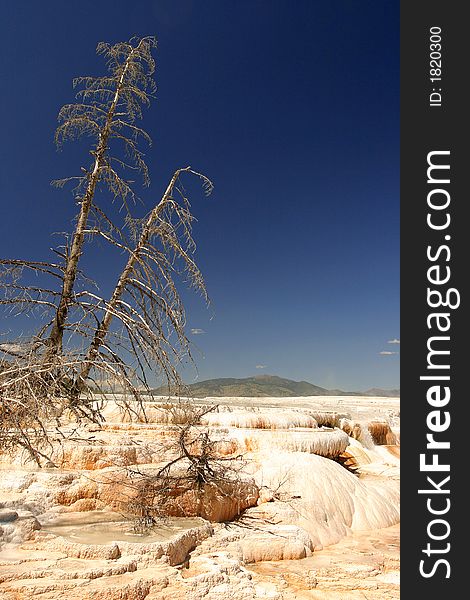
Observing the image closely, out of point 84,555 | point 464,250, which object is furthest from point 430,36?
point 84,555

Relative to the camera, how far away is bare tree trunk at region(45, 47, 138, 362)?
5.07 m

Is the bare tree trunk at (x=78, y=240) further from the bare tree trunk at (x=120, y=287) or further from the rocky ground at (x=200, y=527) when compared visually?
the rocky ground at (x=200, y=527)

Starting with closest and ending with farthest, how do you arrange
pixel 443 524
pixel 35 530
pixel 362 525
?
1. pixel 443 524
2. pixel 35 530
3. pixel 362 525

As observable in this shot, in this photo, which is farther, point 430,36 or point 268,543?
point 268,543

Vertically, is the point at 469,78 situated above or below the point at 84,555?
above

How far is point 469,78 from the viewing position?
3861 millimetres

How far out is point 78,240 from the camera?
5359 mm

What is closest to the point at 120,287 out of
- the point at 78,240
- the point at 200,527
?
the point at 78,240

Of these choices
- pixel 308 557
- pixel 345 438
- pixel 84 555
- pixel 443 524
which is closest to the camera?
pixel 443 524

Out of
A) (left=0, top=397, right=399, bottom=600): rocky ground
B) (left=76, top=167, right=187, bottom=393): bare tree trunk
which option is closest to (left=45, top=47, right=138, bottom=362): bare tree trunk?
(left=76, top=167, right=187, bottom=393): bare tree trunk

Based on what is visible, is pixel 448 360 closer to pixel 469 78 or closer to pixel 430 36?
pixel 469 78

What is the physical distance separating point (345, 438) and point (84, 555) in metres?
7.70

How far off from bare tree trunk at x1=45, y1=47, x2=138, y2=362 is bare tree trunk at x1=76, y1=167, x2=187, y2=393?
34cm

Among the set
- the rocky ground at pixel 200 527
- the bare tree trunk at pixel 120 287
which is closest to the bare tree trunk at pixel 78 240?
the bare tree trunk at pixel 120 287
